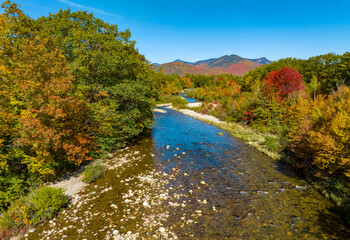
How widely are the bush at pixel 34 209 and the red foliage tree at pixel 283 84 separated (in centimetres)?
2777

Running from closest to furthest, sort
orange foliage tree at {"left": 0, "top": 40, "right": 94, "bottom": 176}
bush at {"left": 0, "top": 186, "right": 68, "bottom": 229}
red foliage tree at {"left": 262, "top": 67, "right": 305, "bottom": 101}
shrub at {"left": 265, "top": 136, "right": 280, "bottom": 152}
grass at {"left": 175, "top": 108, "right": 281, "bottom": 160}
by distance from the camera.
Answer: bush at {"left": 0, "top": 186, "right": 68, "bottom": 229} → orange foliage tree at {"left": 0, "top": 40, "right": 94, "bottom": 176} → grass at {"left": 175, "top": 108, "right": 281, "bottom": 160} → shrub at {"left": 265, "top": 136, "right": 280, "bottom": 152} → red foliage tree at {"left": 262, "top": 67, "right": 305, "bottom": 101}

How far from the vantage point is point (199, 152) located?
18.6 m

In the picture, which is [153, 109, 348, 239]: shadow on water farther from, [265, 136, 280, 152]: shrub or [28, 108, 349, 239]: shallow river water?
[265, 136, 280, 152]: shrub

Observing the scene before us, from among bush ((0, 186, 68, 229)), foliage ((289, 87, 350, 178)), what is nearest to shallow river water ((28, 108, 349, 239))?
bush ((0, 186, 68, 229))

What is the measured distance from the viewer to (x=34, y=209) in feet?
27.6

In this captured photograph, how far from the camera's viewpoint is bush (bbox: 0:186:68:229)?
25.7 ft

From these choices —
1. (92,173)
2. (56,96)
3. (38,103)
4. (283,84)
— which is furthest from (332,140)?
(283,84)

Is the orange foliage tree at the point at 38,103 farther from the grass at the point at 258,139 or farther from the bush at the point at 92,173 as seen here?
the grass at the point at 258,139

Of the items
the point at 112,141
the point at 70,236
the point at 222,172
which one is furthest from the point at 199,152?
the point at 70,236

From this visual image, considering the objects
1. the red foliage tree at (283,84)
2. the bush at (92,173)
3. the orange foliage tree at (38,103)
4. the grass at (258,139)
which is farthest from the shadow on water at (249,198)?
the red foliage tree at (283,84)

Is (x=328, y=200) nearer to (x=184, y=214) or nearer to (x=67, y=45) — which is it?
(x=184, y=214)

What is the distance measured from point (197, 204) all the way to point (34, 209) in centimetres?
836

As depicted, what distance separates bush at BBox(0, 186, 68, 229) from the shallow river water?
19.2 inches

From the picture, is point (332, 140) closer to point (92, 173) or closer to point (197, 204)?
point (197, 204)
